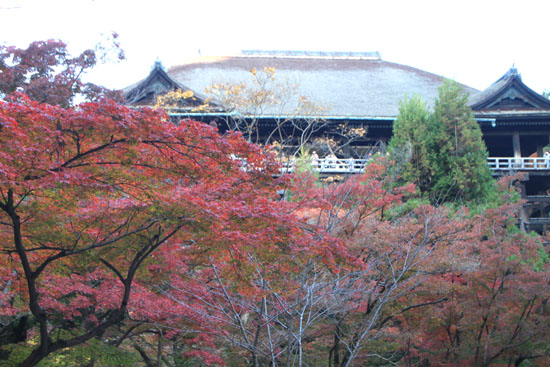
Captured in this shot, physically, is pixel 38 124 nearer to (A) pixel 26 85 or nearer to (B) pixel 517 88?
(A) pixel 26 85

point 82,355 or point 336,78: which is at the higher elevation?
point 336,78

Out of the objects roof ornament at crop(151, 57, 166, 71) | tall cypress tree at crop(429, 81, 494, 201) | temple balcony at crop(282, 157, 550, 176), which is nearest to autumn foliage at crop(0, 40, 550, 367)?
tall cypress tree at crop(429, 81, 494, 201)

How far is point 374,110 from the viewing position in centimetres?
2127

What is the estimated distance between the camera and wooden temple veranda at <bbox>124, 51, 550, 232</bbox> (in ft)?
61.8

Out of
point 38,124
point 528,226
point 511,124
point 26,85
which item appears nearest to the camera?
point 38,124

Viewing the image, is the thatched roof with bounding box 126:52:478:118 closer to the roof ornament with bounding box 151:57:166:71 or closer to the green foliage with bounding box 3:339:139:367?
the roof ornament with bounding box 151:57:166:71

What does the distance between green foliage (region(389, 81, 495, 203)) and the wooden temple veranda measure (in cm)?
156

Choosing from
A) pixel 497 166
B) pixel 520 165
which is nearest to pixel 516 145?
pixel 520 165

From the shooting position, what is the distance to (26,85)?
12.6 m

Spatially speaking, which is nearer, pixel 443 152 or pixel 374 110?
pixel 443 152

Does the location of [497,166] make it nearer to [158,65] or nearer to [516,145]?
[516,145]

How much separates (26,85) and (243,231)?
8224 millimetres

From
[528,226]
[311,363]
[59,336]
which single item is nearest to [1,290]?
[59,336]

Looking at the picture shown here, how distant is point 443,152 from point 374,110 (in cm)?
548
